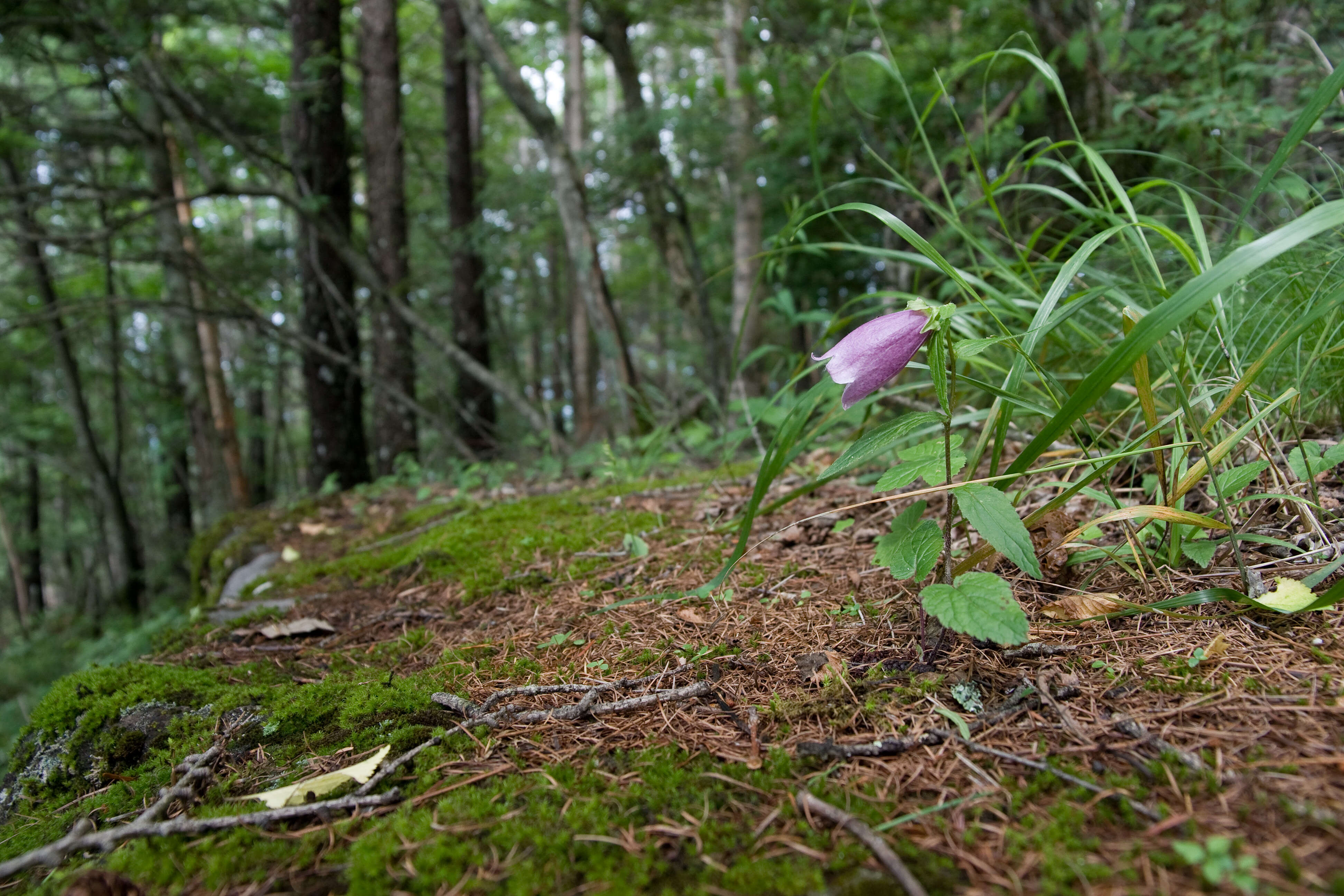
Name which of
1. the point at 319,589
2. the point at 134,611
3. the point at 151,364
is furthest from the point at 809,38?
the point at 151,364

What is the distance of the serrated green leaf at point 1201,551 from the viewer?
1309 mm

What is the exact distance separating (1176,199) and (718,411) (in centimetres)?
224

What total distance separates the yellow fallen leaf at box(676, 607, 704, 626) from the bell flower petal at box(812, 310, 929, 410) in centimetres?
66

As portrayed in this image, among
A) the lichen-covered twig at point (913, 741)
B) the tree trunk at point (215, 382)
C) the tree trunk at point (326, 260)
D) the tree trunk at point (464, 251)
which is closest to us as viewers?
the lichen-covered twig at point (913, 741)

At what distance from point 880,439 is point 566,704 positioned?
783mm

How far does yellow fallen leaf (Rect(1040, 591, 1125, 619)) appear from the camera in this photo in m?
1.29

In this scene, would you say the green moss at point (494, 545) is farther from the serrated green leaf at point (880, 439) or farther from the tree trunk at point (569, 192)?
the tree trunk at point (569, 192)

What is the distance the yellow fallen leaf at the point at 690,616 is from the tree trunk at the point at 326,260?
501cm

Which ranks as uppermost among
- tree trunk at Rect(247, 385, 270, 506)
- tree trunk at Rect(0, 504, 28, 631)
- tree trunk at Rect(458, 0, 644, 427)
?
tree trunk at Rect(458, 0, 644, 427)

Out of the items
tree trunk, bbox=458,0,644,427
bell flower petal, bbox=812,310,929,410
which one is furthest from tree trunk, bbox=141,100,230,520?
bell flower petal, bbox=812,310,929,410

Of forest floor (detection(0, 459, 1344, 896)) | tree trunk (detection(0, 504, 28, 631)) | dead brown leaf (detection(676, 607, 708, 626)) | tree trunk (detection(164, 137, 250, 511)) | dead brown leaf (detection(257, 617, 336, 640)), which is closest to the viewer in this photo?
forest floor (detection(0, 459, 1344, 896))

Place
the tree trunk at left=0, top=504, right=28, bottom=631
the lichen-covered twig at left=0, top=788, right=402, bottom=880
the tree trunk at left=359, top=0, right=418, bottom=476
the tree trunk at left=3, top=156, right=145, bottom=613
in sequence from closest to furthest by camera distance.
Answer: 1. the lichen-covered twig at left=0, top=788, right=402, bottom=880
2. the tree trunk at left=359, top=0, right=418, bottom=476
3. the tree trunk at left=3, top=156, right=145, bottom=613
4. the tree trunk at left=0, top=504, right=28, bottom=631

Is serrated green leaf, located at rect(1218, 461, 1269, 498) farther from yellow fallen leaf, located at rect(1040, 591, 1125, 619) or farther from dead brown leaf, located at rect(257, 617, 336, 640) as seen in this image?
dead brown leaf, located at rect(257, 617, 336, 640)

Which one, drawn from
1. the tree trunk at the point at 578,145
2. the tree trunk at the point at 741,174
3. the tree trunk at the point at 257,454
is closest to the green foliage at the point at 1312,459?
the tree trunk at the point at 578,145
